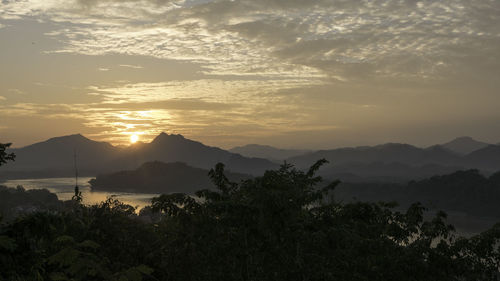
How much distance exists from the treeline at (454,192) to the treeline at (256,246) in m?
118

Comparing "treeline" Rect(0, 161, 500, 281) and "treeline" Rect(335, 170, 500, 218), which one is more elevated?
"treeline" Rect(0, 161, 500, 281)

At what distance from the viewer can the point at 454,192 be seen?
144000 millimetres

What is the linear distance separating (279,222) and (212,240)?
1504 mm

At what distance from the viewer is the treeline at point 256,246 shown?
22.7 ft

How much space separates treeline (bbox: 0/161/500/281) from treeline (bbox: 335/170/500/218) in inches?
4662

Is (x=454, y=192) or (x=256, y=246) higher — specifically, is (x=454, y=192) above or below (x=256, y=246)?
below

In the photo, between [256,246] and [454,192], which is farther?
[454,192]

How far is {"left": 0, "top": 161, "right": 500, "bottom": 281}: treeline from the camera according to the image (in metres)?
6.91

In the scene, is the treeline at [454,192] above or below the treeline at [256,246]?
below

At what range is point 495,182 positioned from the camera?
140m

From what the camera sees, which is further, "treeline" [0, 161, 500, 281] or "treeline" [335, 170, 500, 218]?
"treeline" [335, 170, 500, 218]

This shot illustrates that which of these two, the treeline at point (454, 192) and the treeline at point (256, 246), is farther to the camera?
the treeline at point (454, 192)

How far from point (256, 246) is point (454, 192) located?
152498 millimetres

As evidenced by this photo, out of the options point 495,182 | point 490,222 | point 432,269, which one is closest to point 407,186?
point 495,182
